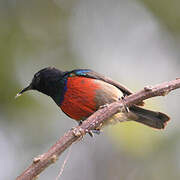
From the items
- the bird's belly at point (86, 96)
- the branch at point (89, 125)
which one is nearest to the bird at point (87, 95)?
the bird's belly at point (86, 96)

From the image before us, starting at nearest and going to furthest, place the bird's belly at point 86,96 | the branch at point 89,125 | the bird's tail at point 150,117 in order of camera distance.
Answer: the branch at point 89,125, the bird's belly at point 86,96, the bird's tail at point 150,117

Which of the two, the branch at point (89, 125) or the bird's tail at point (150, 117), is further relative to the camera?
the bird's tail at point (150, 117)

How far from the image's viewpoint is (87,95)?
16.9 ft

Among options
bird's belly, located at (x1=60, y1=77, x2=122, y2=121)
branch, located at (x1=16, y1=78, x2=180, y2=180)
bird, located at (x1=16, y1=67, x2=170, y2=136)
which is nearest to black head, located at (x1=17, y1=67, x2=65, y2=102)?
bird, located at (x1=16, y1=67, x2=170, y2=136)

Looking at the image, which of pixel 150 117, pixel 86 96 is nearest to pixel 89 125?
pixel 86 96

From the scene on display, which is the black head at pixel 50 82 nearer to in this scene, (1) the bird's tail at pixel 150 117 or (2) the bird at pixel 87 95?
(2) the bird at pixel 87 95

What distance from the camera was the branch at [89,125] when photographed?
351 cm

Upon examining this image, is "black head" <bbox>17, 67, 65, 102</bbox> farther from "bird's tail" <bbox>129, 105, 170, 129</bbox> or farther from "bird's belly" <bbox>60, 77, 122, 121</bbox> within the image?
"bird's tail" <bbox>129, 105, 170, 129</bbox>

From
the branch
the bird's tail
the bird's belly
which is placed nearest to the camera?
the branch

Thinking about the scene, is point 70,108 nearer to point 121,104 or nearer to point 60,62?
point 121,104

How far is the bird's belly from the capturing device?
512cm

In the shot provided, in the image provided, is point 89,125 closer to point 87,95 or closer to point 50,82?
point 87,95

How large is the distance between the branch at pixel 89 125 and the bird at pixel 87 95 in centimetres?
101

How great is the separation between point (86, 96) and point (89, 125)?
4.00 ft
